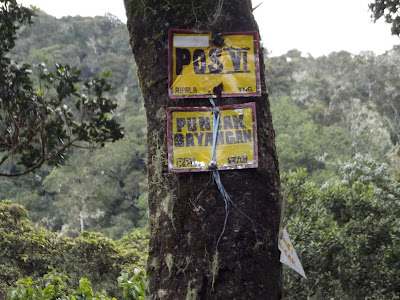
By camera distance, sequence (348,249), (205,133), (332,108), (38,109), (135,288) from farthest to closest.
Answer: (332,108) < (348,249) < (135,288) < (38,109) < (205,133)

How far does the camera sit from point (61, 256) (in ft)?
18.7

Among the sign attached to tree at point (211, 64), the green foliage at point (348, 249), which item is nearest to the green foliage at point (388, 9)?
the green foliage at point (348, 249)

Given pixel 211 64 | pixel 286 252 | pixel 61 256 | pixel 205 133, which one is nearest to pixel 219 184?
pixel 205 133

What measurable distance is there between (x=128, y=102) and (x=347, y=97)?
1398 centimetres

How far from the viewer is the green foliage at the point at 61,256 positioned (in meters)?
5.55

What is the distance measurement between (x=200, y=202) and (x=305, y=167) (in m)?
22.4

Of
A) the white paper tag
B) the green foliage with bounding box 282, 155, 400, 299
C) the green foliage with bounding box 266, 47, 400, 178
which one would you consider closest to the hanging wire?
the white paper tag

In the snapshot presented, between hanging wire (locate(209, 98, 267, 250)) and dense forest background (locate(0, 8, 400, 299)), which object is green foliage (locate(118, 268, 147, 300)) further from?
hanging wire (locate(209, 98, 267, 250))

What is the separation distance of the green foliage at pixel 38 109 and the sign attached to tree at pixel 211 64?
1.73m

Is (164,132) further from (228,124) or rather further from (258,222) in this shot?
(258,222)

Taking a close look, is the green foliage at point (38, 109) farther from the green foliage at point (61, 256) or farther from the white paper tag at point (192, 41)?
the green foliage at point (61, 256)

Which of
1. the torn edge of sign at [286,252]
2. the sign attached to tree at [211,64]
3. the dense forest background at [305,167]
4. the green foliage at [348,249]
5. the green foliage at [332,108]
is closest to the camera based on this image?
the torn edge of sign at [286,252]

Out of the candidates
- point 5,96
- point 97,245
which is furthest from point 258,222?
point 97,245

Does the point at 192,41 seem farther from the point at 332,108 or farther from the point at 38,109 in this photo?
the point at 332,108
